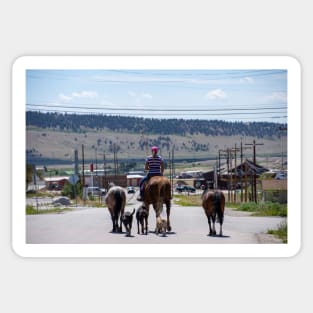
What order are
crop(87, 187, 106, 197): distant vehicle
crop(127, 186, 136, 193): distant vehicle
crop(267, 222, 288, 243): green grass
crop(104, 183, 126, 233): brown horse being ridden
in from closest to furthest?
crop(267, 222, 288, 243): green grass < crop(104, 183, 126, 233): brown horse being ridden < crop(127, 186, 136, 193): distant vehicle < crop(87, 187, 106, 197): distant vehicle

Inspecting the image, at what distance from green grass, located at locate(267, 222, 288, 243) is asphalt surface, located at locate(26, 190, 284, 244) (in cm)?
11

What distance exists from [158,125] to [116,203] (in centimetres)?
173

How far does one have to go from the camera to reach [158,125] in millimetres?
25359

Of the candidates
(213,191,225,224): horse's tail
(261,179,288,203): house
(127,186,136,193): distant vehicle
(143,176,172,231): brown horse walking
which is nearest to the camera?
(261,179,288,203): house

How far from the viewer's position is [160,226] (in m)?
25.0

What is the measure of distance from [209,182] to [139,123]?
1868mm

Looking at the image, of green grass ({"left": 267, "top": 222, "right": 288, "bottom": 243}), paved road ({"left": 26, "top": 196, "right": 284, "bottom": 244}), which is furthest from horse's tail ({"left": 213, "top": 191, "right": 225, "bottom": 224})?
green grass ({"left": 267, "top": 222, "right": 288, "bottom": 243})

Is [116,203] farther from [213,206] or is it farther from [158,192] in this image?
[213,206]

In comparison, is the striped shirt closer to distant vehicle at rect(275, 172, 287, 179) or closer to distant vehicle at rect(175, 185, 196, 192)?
distant vehicle at rect(175, 185, 196, 192)

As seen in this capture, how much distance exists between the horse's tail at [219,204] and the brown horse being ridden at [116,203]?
1.82 m

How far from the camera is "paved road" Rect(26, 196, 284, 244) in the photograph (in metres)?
24.8

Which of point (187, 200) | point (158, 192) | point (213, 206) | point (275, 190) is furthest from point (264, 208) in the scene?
point (158, 192)
